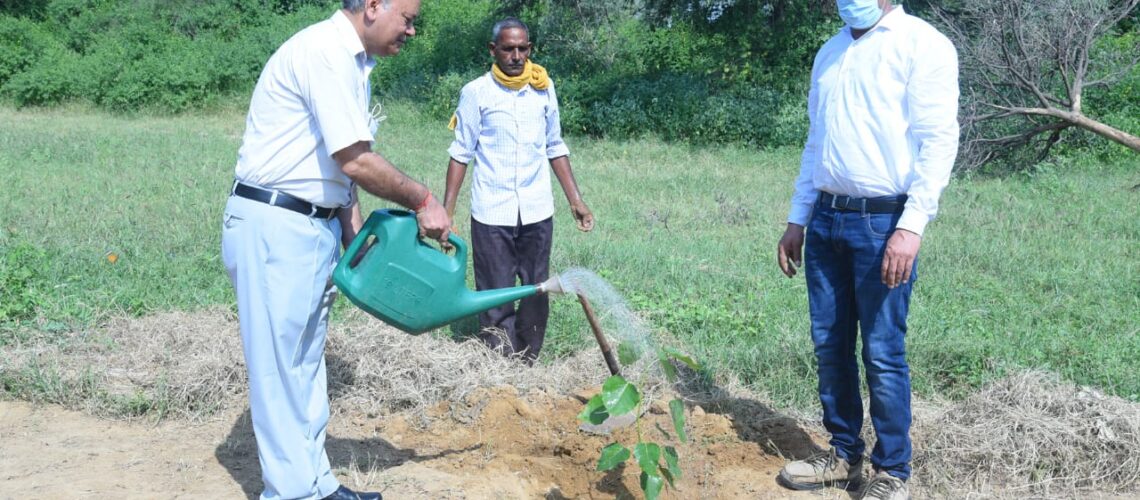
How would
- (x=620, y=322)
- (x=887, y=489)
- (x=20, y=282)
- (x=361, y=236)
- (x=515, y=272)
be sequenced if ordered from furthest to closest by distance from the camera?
1. (x=20, y=282)
2. (x=620, y=322)
3. (x=515, y=272)
4. (x=887, y=489)
5. (x=361, y=236)

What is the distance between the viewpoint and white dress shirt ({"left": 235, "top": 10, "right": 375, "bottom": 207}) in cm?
301

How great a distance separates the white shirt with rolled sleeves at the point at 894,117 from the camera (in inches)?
129

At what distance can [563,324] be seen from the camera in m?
5.34

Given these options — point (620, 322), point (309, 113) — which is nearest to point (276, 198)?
point (309, 113)

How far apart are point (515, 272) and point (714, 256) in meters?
2.48

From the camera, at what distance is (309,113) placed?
3.09 metres

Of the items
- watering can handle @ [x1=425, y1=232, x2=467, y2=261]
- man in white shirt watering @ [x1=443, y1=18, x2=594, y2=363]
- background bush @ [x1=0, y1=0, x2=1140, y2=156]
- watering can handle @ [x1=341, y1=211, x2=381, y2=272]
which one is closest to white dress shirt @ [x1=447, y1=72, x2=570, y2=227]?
man in white shirt watering @ [x1=443, y1=18, x2=594, y2=363]

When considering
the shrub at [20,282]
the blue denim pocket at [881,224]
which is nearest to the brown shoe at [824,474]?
the blue denim pocket at [881,224]

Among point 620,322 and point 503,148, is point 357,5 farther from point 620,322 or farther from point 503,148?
point 620,322

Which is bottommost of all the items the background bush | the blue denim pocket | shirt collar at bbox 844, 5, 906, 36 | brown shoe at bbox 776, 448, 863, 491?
the background bush

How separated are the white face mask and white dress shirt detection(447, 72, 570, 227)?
5.75ft

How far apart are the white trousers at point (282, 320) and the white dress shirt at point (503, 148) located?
1441mm

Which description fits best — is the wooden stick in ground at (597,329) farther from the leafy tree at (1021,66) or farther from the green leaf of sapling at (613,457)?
the leafy tree at (1021,66)

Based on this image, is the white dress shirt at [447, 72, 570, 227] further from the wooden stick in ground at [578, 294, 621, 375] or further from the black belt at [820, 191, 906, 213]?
the black belt at [820, 191, 906, 213]
